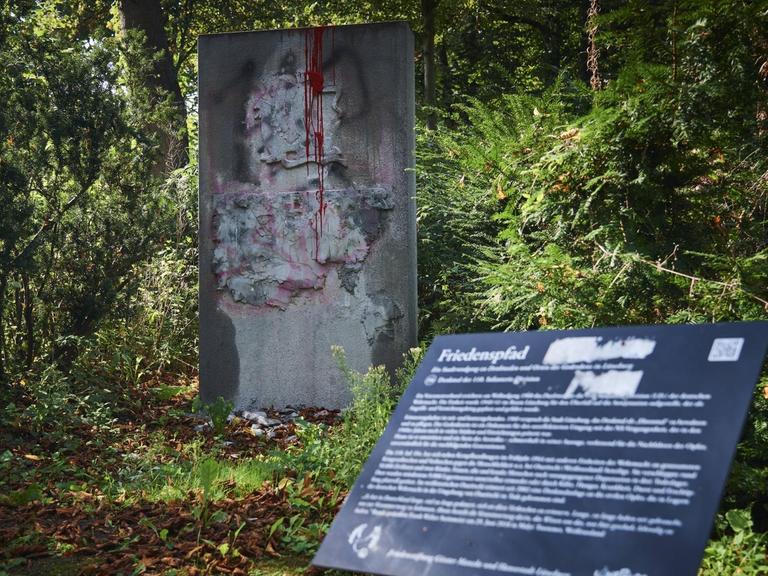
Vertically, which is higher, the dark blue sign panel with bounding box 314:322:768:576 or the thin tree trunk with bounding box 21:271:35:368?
the dark blue sign panel with bounding box 314:322:768:576

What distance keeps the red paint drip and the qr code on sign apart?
17.6ft

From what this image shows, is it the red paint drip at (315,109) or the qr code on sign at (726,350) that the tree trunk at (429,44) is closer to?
the red paint drip at (315,109)

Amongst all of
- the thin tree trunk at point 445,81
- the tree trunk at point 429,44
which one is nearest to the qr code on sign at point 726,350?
the tree trunk at point 429,44

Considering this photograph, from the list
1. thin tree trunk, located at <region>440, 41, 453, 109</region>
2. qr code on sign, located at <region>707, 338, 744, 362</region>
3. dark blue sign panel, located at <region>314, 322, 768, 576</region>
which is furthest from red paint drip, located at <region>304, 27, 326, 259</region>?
thin tree trunk, located at <region>440, 41, 453, 109</region>

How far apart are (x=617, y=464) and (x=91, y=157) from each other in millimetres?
6185

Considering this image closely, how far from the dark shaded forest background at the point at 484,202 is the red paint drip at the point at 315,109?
112 centimetres

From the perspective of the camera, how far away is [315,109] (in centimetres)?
776

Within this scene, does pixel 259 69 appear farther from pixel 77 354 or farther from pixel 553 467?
pixel 553 467

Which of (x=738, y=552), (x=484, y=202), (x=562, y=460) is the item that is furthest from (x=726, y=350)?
(x=484, y=202)

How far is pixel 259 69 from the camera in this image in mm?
7906

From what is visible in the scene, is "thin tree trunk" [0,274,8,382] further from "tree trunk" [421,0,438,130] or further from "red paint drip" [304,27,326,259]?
"tree trunk" [421,0,438,130]

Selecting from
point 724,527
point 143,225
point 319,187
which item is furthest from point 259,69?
point 724,527

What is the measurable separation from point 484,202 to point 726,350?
15.2 ft

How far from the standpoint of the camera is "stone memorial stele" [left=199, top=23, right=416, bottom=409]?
7594 millimetres
